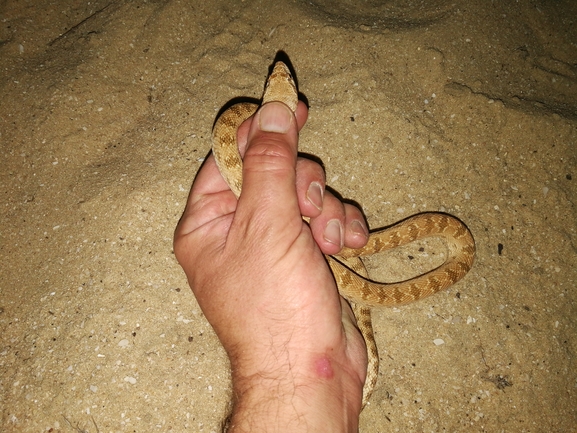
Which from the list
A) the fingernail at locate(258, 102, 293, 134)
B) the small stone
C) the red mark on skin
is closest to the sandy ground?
the small stone

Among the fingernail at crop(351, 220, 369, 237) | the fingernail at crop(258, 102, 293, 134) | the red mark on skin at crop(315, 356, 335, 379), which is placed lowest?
the red mark on skin at crop(315, 356, 335, 379)

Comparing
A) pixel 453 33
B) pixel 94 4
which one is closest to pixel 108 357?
pixel 94 4

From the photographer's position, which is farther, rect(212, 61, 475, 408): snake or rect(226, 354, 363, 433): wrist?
rect(212, 61, 475, 408): snake

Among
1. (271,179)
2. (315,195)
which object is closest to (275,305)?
(271,179)

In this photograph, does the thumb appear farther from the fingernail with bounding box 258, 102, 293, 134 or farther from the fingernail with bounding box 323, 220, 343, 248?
the fingernail with bounding box 323, 220, 343, 248

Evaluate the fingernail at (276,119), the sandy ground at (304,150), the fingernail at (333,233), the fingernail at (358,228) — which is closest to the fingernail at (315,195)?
the fingernail at (333,233)

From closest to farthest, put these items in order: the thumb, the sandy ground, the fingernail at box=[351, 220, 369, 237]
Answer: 1. the thumb
2. the sandy ground
3. the fingernail at box=[351, 220, 369, 237]

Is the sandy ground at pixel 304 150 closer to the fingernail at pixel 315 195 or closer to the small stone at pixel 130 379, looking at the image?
the small stone at pixel 130 379
